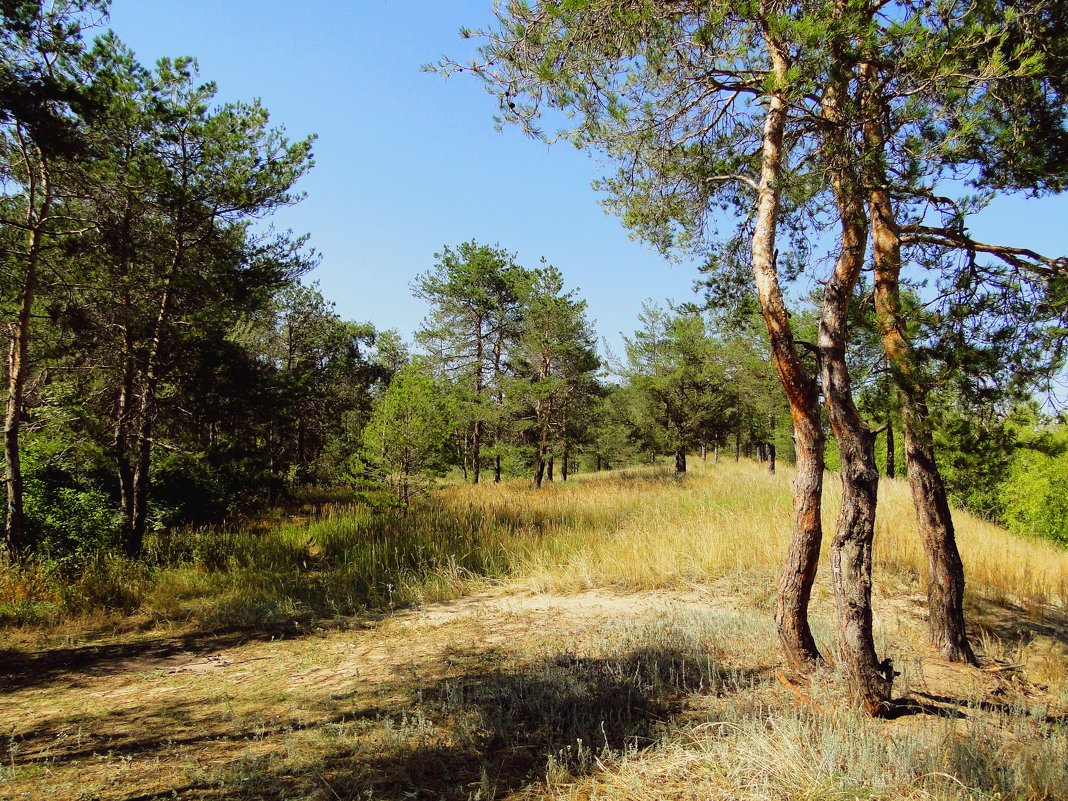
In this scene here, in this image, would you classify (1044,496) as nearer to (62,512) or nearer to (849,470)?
(849,470)

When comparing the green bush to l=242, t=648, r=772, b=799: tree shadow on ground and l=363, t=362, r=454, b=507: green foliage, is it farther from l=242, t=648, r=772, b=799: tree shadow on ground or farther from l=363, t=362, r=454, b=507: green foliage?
l=242, t=648, r=772, b=799: tree shadow on ground

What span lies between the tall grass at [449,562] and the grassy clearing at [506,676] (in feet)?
0.19

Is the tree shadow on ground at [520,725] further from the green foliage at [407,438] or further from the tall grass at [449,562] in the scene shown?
the green foliage at [407,438]

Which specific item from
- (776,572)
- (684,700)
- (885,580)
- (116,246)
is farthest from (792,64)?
(116,246)

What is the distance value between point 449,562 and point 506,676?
429 centimetres

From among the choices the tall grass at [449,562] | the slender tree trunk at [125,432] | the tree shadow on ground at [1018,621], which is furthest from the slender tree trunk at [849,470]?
the slender tree trunk at [125,432]

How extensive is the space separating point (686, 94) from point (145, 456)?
30.3 ft

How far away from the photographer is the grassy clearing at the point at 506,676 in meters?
2.96

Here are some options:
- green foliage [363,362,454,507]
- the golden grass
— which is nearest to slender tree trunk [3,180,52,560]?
green foliage [363,362,454,507]

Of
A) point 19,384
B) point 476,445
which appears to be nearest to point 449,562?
point 19,384

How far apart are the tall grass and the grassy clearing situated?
0.19 feet

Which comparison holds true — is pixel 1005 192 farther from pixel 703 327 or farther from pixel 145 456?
pixel 703 327

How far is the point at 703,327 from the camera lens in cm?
2438

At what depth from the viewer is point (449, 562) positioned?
8727mm
